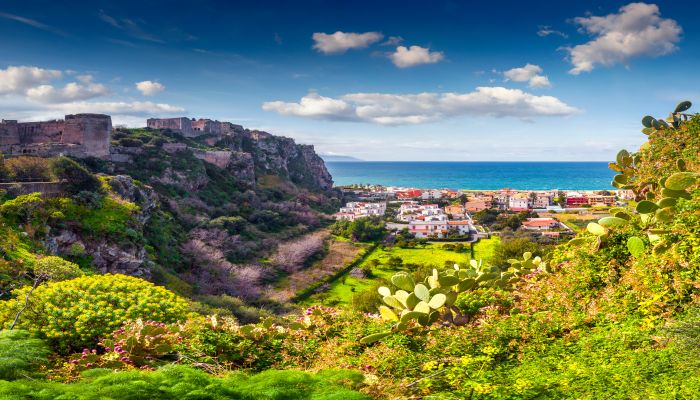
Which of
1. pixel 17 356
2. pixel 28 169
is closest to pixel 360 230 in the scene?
pixel 28 169

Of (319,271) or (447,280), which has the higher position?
(447,280)

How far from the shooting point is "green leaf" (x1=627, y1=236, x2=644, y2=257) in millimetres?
5555

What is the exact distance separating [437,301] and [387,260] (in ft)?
119

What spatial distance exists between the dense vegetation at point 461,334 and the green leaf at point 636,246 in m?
0.03

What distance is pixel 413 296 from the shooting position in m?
5.86

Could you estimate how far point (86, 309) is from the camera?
7164 mm

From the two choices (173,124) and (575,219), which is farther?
(173,124)

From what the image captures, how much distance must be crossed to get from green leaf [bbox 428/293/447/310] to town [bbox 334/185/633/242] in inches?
1334

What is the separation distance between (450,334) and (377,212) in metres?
65.9

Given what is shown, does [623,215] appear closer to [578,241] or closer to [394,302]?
[578,241]

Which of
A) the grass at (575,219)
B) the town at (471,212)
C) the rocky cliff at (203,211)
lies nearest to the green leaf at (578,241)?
the rocky cliff at (203,211)

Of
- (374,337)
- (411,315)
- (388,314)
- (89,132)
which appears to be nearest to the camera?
(374,337)

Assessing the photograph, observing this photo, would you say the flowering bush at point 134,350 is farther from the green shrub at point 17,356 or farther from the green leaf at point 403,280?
the green leaf at point 403,280

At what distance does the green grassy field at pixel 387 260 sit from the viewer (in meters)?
30.7
